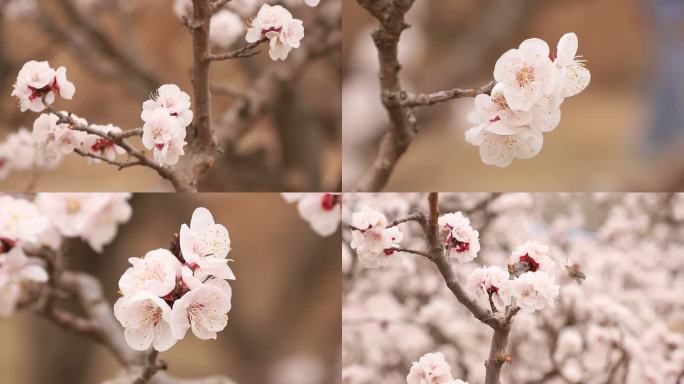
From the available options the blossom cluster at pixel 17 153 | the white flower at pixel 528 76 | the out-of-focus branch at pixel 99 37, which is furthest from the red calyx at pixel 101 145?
the out-of-focus branch at pixel 99 37

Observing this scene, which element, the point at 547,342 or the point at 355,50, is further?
the point at 355,50

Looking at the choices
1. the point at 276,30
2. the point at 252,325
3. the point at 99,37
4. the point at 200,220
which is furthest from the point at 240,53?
the point at 252,325

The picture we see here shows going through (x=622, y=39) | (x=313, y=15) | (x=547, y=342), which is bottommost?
(x=547, y=342)

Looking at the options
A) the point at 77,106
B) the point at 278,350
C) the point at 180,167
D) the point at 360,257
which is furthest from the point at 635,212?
the point at 278,350

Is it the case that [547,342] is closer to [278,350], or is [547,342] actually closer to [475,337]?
[475,337]

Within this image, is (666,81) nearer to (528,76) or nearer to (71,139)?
(528,76)

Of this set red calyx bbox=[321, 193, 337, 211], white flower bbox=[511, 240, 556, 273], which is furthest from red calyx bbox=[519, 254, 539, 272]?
red calyx bbox=[321, 193, 337, 211]

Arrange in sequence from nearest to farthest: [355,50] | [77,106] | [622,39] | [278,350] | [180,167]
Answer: [180,167] → [77,106] → [355,50] → [622,39] → [278,350]
